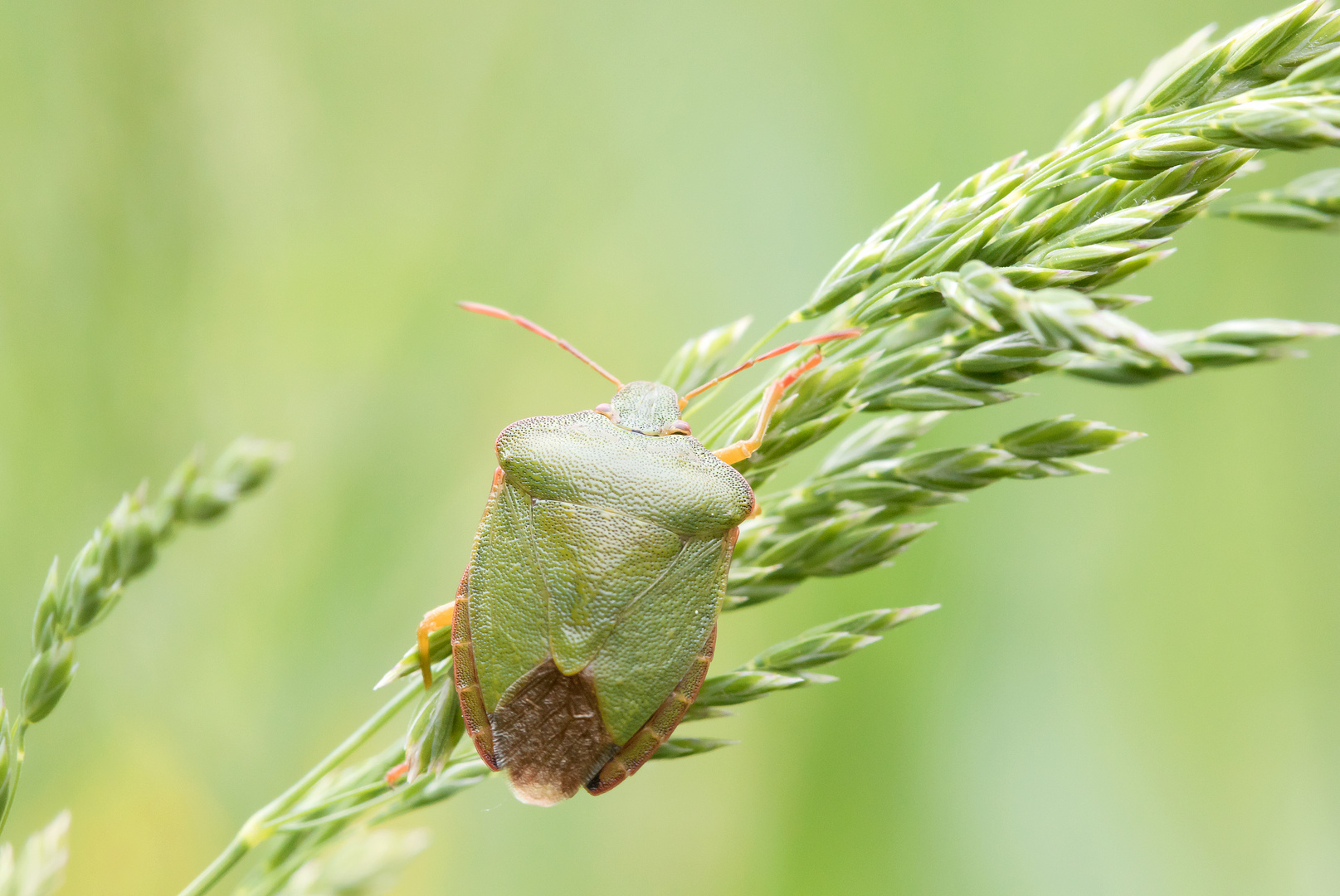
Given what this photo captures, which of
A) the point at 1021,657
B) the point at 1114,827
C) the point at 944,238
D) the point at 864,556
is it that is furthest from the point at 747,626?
the point at 944,238

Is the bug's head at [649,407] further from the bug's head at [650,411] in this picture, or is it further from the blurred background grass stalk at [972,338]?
the blurred background grass stalk at [972,338]

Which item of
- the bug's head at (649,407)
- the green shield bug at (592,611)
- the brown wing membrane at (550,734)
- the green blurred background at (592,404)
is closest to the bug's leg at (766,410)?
the green shield bug at (592,611)

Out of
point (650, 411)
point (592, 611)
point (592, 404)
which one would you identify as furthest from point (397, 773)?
point (592, 404)

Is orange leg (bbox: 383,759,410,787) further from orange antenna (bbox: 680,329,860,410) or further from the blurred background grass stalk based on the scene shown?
orange antenna (bbox: 680,329,860,410)

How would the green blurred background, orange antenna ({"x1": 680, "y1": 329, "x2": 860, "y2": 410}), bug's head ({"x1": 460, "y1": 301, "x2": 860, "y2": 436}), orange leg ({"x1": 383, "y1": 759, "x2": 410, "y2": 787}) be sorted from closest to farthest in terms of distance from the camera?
orange leg ({"x1": 383, "y1": 759, "x2": 410, "y2": 787})
orange antenna ({"x1": 680, "y1": 329, "x2": 860, "y2": 410})
bug's head ({"x1": 460, "y1": 301, "x2": 860, "y2": 436})
the green blurred background

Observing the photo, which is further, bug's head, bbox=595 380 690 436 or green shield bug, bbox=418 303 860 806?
bug's head, bbox=595 380 690 436

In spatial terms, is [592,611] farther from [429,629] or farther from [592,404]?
[592,404]

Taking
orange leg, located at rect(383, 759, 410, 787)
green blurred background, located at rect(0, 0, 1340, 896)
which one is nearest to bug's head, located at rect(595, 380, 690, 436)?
orange leg, located at rect(383, 759, 410, 787)
